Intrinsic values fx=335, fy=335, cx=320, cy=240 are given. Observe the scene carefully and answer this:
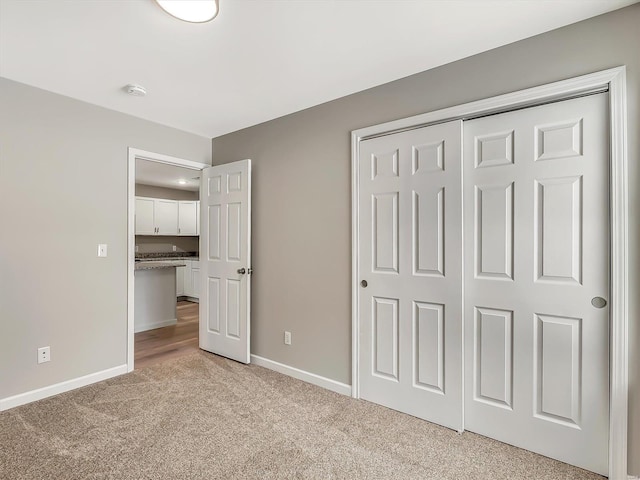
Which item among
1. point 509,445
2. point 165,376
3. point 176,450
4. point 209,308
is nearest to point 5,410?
point 165,376

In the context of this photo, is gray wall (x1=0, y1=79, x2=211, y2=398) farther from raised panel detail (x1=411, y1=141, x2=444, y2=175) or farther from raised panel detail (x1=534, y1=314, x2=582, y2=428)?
raised panel detail (x1=534, y1=314, x2=582, y2=428)

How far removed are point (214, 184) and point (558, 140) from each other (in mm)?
3052

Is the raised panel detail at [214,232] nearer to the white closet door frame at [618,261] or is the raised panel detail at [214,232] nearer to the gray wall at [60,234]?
the gray wall at [60,234]

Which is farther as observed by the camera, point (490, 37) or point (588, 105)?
point (490, 37)

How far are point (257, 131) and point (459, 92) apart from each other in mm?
1959

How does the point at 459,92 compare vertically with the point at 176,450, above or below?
above

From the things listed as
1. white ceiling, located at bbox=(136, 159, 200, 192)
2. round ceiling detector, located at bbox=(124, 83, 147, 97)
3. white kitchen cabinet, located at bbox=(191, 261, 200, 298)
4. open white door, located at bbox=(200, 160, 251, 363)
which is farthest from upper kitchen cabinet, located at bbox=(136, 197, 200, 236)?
round ceiling detector, located at bbox=(124, 83, 147, 97)

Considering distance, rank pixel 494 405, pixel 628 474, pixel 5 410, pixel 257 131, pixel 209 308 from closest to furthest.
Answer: pixel 628 474, pixel 494 405, pixel 5 410, pixel 257 131, pixel 209 308

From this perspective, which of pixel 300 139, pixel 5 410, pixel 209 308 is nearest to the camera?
pixel 5 410

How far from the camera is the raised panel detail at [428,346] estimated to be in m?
2.25

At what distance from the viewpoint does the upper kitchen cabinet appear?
6536 mm

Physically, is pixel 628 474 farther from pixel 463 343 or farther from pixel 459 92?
pixel 459 92

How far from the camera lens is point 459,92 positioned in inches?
86.3

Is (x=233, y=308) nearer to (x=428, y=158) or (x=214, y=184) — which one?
(x=214, y=184)
